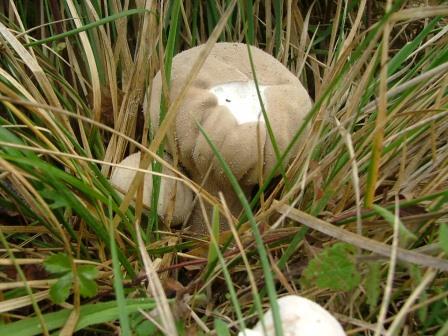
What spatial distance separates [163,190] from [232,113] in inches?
8.9

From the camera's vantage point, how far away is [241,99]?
136 cm

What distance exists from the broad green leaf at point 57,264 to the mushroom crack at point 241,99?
47 cm

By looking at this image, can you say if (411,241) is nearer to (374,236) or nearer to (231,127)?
(374,236)

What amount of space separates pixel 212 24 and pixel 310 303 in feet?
3.49

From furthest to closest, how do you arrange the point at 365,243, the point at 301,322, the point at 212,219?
the point at 212,219 < the point at 365,243 < the point at 301,322

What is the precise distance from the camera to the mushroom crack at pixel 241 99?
52.6 inches

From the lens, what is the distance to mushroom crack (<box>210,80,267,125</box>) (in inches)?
52.6

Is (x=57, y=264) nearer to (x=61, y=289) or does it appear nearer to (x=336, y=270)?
(x=61, y=289)

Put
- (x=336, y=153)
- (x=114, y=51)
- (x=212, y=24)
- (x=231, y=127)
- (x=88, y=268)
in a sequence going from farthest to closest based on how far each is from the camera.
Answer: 1. (x=212, y=24)
2. (x=114, y=51)
3. (x=231, y=127)
4. (x=336, y=153)
5. (x=88, y=268)

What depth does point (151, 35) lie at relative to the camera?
4.76 feet

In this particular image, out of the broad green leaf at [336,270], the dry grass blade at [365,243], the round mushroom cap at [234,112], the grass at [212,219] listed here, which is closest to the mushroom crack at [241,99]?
the round mushroom cap at [234,112]

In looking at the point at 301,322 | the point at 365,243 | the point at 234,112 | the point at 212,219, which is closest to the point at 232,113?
the point at 234,112

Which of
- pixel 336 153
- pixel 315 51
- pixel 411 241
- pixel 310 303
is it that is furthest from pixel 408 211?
pixel 315 51

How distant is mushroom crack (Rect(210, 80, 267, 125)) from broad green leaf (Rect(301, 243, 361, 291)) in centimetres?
42
